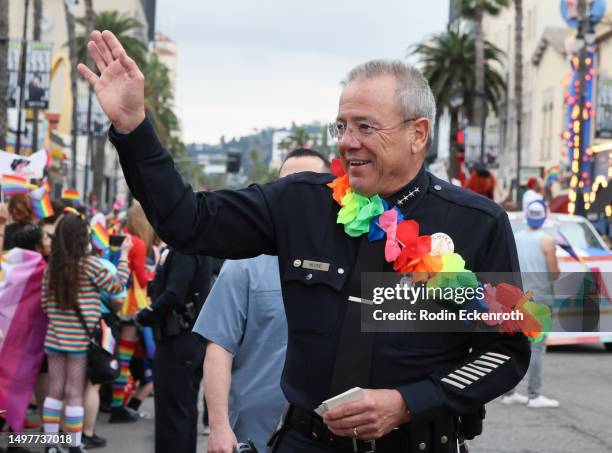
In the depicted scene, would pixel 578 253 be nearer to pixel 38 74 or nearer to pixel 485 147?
pixel 38 74

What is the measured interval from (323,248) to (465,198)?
1.52 ft

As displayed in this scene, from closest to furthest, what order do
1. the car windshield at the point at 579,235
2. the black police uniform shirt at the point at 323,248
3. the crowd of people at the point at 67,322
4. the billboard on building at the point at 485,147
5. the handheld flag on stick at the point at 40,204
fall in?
1. the black police uniform shirt at the point at 323,248
2. the crowd of people at the point at 67,322
3. the handheld flag on stick at the point at 40,204
4. the car windshield at the point at 579,235
5. the billboard on building at the point at 485,147

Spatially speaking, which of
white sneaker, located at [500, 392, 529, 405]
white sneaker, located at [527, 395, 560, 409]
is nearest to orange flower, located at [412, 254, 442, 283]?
white sneaker, located at [527, 395, 560, 409]

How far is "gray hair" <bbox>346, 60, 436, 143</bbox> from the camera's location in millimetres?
3482

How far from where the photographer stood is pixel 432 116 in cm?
362

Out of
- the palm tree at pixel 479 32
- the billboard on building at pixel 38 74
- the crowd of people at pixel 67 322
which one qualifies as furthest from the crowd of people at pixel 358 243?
the palm tree at pixel 479 32

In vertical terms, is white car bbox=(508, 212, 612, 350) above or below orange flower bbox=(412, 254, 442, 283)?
below

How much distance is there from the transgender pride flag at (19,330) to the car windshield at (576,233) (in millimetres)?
9225

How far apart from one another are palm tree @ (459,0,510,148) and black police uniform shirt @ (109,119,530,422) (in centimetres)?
4075

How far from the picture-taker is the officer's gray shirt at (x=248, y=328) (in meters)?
4.95

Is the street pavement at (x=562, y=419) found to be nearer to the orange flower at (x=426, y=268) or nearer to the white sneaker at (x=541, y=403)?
the white sneaker at (x=541, y=403)

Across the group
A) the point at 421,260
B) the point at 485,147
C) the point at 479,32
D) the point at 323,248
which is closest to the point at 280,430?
the point at 323,248

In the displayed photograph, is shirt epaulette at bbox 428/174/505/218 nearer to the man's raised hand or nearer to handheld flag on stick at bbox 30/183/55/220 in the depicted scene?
the man's raised hand

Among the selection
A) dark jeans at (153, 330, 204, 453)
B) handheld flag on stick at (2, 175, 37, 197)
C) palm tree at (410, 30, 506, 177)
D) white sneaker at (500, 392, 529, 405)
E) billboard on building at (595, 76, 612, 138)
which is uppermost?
palm tree at (410, 30, 506, 177)
